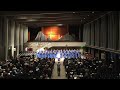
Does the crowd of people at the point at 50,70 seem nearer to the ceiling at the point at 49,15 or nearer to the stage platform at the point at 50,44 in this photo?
the ceiling at the point at 49,15

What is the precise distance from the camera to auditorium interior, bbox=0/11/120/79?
760 inches

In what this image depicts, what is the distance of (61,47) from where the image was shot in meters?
46.9

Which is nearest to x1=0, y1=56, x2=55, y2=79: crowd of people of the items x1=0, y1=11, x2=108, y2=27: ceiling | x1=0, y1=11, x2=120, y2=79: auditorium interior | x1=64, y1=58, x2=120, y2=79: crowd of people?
x1=0, y1=11, x2=120, y2=79: auditorium interior

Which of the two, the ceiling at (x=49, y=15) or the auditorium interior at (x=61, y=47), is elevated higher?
the ceiling at (x=49, y=15)

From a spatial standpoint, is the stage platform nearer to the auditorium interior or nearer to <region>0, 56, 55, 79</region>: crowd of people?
the auditorium interior

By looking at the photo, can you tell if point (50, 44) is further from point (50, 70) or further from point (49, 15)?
point (50, 70)

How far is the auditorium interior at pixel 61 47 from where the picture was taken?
63.4 ft

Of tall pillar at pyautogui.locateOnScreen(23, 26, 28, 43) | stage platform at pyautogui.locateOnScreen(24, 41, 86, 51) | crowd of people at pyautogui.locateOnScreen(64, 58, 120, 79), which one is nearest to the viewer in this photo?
crowd of people at pyautogui.locateOnScreen(64, 58, 120, 79)

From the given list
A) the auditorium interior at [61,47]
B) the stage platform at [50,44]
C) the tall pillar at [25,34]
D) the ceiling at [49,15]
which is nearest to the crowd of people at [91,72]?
the auditorium interior at [61,47]

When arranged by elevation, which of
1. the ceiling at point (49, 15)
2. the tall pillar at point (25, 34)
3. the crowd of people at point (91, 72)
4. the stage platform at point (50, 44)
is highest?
the ceiling at point (49, 15)

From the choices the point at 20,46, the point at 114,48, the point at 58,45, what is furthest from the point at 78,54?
the point at 114,48

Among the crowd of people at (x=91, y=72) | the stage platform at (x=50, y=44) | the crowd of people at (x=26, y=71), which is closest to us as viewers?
the crowd of people at (x=91, y=72)

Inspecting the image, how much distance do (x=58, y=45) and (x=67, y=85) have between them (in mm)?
39494

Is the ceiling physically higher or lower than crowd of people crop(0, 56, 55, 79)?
higher
